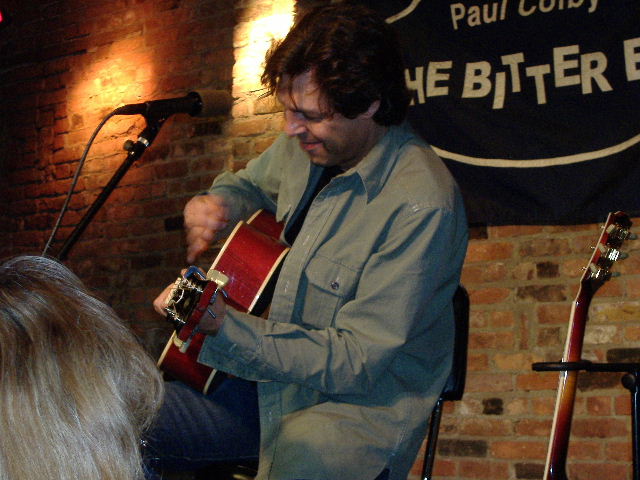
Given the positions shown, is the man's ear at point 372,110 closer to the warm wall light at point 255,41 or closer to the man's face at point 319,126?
the man's face at point 319,126

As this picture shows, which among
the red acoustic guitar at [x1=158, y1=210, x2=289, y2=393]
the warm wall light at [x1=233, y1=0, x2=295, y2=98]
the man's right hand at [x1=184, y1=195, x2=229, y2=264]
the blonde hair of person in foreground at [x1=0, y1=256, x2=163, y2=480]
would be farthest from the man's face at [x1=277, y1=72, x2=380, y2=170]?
the warm wall light at [x1=233, y1=0, x2=295, y2=98]

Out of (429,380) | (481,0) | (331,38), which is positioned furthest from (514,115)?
(429,380)

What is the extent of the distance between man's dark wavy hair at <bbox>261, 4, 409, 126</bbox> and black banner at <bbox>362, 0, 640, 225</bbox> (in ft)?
2.56

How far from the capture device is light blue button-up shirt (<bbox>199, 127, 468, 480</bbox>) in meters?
1.47

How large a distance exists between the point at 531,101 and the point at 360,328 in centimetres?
131

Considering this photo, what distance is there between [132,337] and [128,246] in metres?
2.85

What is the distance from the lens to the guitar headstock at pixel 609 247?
198 centimetres

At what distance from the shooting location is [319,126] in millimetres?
1751

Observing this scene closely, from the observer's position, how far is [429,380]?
5.27 feet

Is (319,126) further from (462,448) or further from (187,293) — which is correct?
(462,448)

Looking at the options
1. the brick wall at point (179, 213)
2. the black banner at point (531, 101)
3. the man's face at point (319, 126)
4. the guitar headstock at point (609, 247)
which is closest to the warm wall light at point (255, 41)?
the brick wall at point (179, 213)

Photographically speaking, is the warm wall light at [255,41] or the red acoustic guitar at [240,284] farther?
the warm wall light at [255,41]

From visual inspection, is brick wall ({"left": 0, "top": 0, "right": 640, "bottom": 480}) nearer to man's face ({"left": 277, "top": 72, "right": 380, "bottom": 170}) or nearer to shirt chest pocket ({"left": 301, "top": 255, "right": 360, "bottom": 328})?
man's face ({"left": 277, "top": 72, "right": 380, "bottom": 170})

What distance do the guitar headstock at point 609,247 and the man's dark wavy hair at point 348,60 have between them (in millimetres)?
638
